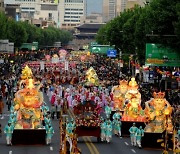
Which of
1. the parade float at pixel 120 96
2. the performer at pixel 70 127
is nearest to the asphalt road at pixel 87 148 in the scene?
the performer at pixel 70 127

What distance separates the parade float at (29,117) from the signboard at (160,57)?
28258 millimetres

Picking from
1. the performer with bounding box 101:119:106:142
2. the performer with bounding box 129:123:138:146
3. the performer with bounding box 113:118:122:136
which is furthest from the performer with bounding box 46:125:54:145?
the performer with bounding box 113:118:122:136

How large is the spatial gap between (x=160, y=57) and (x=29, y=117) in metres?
30.2

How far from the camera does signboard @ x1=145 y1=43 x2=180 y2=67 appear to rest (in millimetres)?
71938

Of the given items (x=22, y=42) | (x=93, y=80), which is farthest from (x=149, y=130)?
(x=22, y=42)

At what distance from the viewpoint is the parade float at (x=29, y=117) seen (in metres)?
42.8

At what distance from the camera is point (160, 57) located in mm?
72312

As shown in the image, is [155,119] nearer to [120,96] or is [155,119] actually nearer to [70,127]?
[70,127]

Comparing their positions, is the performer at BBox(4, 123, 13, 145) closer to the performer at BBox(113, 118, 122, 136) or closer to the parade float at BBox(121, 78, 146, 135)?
the performer at BBox(113, 118, 122, 136)

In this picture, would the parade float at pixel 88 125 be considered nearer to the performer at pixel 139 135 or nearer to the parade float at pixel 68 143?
the performer at pixel 139 135

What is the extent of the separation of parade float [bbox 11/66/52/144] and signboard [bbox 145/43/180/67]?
92.7ft

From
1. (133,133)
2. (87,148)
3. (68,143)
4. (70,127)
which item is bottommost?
(87,148)

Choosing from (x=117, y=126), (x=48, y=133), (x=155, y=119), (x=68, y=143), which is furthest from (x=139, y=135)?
(x=68, y=143)

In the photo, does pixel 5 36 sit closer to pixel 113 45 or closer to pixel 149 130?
pixel 113 45
